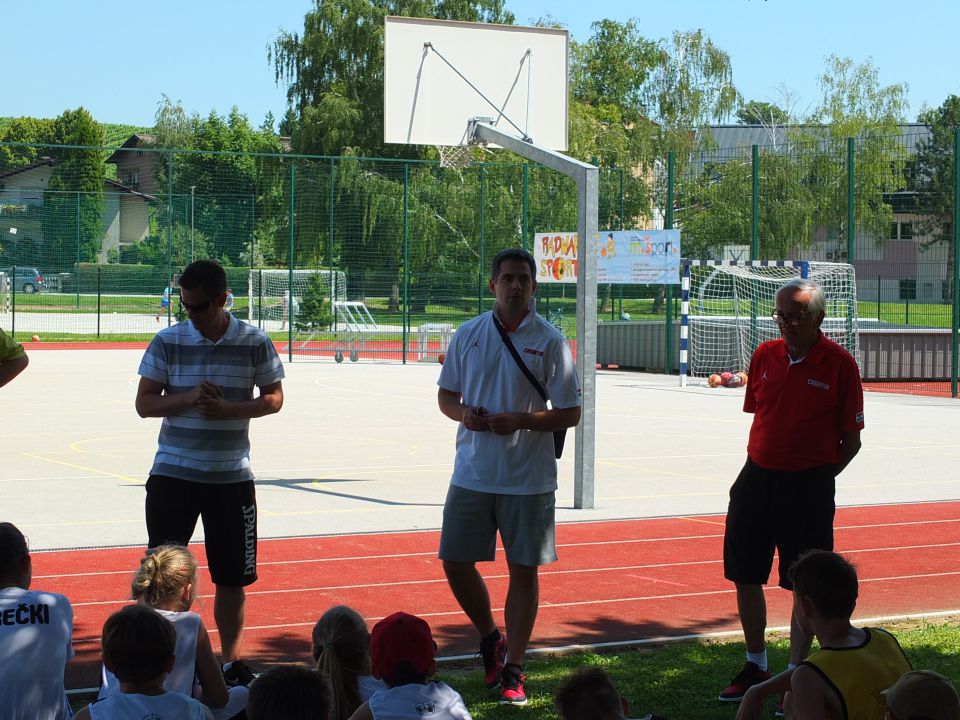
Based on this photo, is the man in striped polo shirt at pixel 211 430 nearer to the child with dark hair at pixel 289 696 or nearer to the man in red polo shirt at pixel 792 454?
the man in red polo shirt at pixel 792 454

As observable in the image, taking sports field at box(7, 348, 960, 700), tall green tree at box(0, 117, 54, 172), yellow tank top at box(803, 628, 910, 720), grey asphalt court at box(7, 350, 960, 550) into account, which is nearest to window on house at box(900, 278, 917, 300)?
grey asphalt court at box(7, 350, 960, 550)

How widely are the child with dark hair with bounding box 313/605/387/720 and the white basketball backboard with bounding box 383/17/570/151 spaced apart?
1187cm

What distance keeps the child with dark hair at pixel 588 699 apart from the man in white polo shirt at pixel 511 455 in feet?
7.87

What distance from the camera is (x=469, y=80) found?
610 inches

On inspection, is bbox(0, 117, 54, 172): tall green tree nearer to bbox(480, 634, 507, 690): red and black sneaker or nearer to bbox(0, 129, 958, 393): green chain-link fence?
bbox(0, 129, 958, 393): green chain-link fence

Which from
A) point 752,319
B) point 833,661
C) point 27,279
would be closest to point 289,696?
point 833,661

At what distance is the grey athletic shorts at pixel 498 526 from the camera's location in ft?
18.5

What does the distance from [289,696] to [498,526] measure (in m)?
2.64

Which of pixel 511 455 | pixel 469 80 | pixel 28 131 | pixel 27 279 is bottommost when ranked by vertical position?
pixel 511 455

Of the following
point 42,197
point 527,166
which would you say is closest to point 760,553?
point 527,166

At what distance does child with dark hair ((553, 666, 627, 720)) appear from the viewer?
10.4 ft

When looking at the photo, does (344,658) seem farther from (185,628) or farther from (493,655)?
(493,655)

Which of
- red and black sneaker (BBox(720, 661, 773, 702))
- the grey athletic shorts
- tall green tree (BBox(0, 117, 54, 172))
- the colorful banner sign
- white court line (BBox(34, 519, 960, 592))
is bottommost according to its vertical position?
white court line (BBox(34, 519, 960, 592))

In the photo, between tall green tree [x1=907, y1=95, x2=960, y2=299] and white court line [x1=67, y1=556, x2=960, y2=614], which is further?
tall green tree [x1=907, y1=95, x2=960, y2=299]
